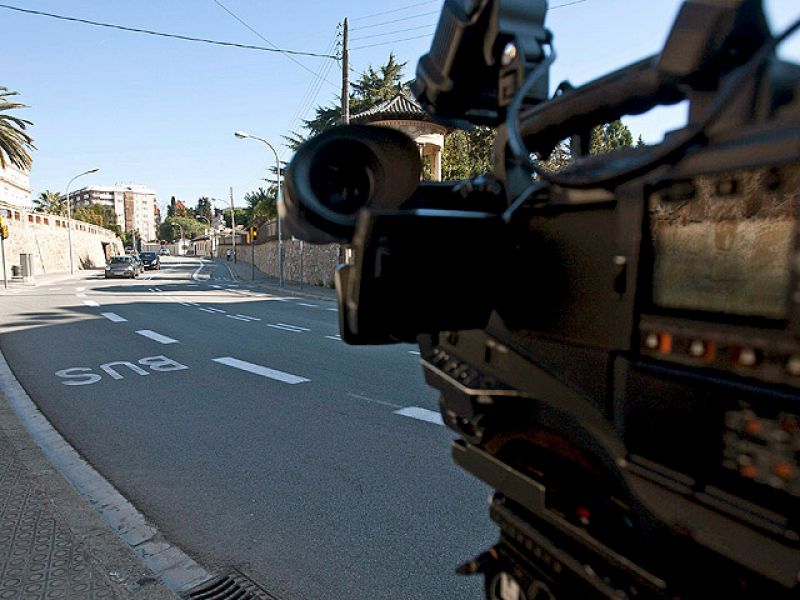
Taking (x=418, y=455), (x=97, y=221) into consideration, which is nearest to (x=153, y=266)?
(x=97, y=221)

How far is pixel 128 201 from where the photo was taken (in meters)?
180

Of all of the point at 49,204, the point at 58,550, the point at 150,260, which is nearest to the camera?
the point at 58,550

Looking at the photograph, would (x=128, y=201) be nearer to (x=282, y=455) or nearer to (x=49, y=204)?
(x=49, y=204)

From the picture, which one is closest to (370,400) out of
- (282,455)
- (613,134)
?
(282,455)

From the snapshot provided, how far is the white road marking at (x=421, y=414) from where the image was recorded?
5.34 meters

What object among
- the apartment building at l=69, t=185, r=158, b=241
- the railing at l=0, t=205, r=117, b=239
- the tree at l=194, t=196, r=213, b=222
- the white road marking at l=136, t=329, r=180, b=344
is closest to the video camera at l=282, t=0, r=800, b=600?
the white road marking at l=136, t=329, r=180, b=344

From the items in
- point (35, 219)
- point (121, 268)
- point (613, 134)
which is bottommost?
point (121, 268)

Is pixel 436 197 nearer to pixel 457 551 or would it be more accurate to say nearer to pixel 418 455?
pixel 457 551

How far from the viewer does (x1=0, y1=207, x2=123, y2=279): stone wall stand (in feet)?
113

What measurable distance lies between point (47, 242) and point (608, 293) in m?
48.9

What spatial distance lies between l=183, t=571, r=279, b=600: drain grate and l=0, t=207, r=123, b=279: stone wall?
112 feet

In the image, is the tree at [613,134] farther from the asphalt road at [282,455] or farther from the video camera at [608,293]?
the asphalt road at [282,455]

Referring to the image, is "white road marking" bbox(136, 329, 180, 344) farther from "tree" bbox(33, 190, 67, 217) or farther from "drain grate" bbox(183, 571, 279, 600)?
"tree" bbox(33, 190, 67, 217)

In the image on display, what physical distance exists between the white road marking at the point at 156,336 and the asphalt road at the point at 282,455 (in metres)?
0.34
